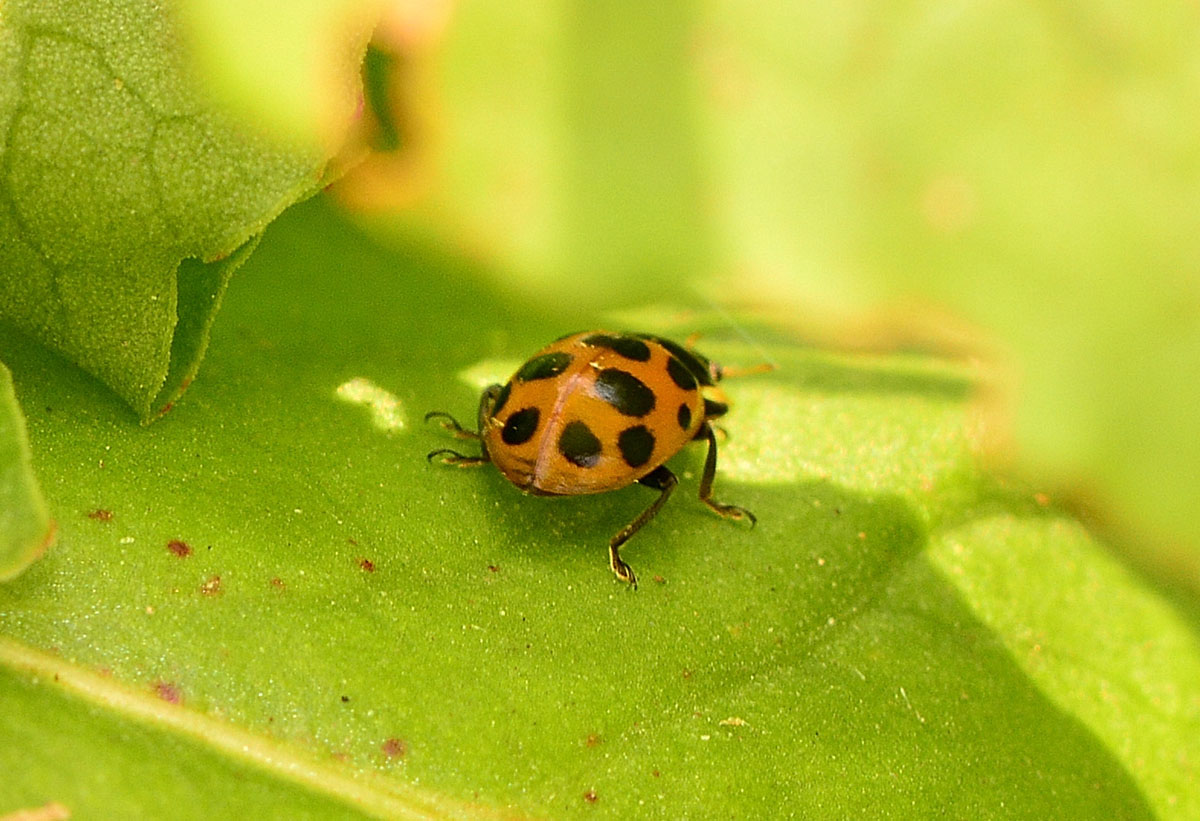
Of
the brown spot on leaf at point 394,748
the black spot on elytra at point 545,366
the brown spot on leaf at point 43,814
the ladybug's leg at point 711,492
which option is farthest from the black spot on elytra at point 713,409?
the brown spot on leaf at point 43,814

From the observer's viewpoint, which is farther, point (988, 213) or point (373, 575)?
point (373, 575)

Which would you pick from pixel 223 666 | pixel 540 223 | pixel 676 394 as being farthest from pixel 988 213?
pixel 223 666

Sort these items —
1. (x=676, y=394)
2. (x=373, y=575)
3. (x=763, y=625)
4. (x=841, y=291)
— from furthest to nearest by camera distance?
1. (x=676, y=394)
2. (x=763, y=625)
3. (x=373, y=575)
4. (x=841, y=291)

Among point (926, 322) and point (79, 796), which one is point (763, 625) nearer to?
point (926, 322)

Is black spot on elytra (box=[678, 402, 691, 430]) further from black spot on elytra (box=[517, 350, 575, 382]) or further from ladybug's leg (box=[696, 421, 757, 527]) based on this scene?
black spot on elytra (box=[517, 350, 575, 382])

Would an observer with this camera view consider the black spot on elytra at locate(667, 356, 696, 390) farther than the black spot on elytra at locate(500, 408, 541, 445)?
Yes

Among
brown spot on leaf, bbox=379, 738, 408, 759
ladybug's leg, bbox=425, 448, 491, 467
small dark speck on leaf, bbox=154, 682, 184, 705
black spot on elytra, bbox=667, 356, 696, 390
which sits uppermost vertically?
black spot on elytra, bbox=667, 356, 696, 390

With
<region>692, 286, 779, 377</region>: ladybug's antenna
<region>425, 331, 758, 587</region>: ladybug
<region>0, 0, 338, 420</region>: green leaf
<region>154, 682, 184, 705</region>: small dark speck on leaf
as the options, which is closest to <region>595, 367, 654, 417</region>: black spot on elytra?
<region>425, 331, 758, 587</region>: ladybug
